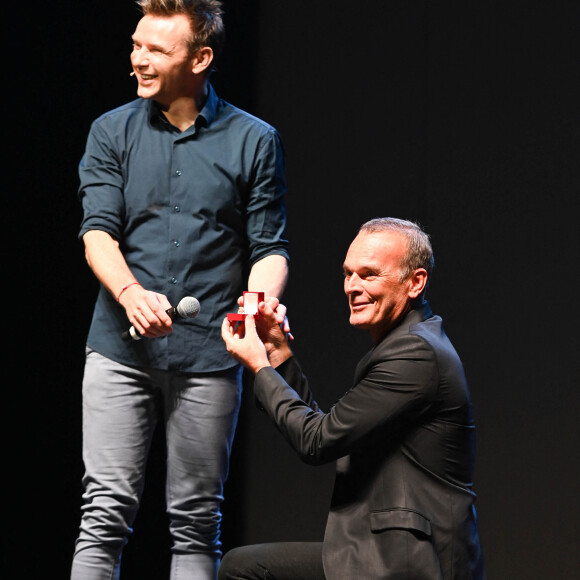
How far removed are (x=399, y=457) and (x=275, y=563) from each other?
1.41 ft

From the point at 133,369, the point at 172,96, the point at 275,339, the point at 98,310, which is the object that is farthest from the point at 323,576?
the point at 172,96

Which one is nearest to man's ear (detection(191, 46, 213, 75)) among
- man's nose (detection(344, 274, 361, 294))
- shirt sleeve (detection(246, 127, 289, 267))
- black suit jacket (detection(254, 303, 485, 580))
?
shirt sleeve (detection(246, 127, 289, 267))

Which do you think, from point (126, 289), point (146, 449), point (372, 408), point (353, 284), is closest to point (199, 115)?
point (126, 289)

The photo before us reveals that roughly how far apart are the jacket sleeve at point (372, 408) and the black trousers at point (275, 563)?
0.30m

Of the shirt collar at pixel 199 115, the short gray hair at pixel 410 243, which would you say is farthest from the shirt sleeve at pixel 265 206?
the short gray hair at pixel 410 243

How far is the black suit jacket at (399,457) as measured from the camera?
1.85m

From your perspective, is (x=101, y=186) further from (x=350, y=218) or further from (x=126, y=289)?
(x=350, y=218)

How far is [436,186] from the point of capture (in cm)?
320

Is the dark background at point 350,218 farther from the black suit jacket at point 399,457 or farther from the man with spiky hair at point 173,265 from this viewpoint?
the black suit jacket at point 399,457

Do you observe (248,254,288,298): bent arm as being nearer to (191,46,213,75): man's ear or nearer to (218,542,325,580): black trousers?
(191,46,213,75): man's ear

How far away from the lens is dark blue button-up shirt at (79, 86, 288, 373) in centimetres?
238

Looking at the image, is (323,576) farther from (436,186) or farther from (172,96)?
(436,186)

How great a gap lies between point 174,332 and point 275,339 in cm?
32

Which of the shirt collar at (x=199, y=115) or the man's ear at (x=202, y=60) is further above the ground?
the man's ear at (x=202, y=60)
